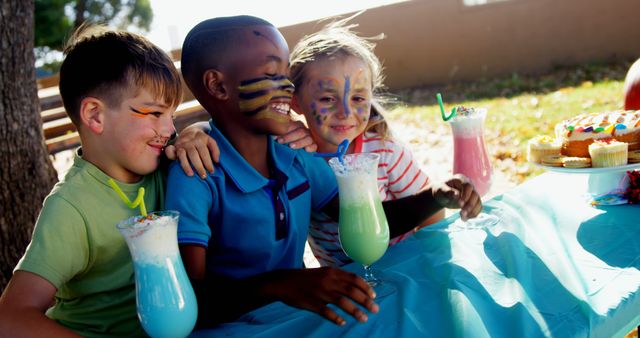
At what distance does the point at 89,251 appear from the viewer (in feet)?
5.28

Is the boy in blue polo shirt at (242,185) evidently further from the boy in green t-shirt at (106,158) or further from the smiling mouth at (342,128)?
the smiling mouth at (342,128)

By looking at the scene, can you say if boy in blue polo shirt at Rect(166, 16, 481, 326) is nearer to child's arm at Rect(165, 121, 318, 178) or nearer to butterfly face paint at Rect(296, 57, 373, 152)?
child's arm at Rect(165, 121, 318, 178)

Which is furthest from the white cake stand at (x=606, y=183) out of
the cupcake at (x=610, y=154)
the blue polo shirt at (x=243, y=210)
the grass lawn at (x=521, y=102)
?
the grass lawn at (x=521, y=102)

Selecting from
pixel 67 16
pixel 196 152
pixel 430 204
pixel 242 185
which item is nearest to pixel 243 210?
pixel 242 185

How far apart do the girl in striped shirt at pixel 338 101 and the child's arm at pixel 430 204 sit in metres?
0.29

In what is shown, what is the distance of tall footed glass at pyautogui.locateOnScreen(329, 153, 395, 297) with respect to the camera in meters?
1.64

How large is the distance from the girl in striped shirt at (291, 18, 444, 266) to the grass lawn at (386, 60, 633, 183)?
2.54 meters

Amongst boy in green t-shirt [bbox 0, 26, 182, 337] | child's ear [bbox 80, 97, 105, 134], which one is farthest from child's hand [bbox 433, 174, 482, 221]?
child's ear [bbox 80, 97, 105, 134]

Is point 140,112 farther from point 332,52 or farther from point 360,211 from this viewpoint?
point 332,52

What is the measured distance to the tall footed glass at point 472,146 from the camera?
2242 mm

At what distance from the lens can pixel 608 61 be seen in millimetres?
8578

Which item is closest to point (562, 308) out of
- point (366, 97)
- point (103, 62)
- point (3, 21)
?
point (366, 97)

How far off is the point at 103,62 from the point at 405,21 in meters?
8.66

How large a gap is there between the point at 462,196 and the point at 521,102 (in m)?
5.89
